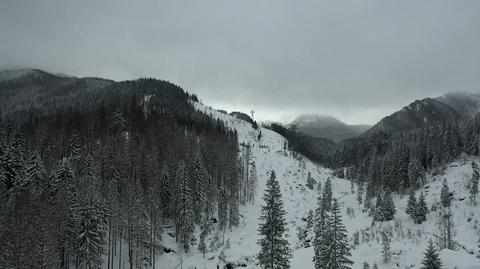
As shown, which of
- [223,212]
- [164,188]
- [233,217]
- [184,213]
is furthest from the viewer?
[233,217]

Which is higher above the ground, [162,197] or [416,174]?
[416,174]

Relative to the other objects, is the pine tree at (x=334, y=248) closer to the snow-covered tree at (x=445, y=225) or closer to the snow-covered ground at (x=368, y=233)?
the snow-covered ground at (x=368, y=233)

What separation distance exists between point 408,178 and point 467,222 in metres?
35.5

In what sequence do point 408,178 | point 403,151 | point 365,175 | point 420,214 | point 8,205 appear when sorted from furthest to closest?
point 365,175, point 403,151, point 408,178, point 420,214, point 8,205

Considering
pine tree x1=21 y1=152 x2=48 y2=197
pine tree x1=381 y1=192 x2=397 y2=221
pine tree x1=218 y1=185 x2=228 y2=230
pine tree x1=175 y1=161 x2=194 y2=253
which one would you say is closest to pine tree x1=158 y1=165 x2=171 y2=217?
pine tree x1=175 y1=161 x2=194 y2=253

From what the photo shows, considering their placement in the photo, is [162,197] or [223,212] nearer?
[162,197]

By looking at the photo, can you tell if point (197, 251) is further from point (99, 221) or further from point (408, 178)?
point (408, 178)

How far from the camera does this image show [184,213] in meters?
65.8

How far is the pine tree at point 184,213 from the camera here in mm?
65375

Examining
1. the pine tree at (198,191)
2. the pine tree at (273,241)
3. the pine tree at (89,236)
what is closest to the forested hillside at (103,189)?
the pine tree at (89,236)

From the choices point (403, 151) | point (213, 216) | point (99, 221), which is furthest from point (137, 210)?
point (403, 151)

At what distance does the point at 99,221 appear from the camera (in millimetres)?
47875

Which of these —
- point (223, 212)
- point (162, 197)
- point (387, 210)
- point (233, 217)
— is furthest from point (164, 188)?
point (387, 210)

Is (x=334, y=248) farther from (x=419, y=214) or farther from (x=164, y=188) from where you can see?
(x=164, y=188)
